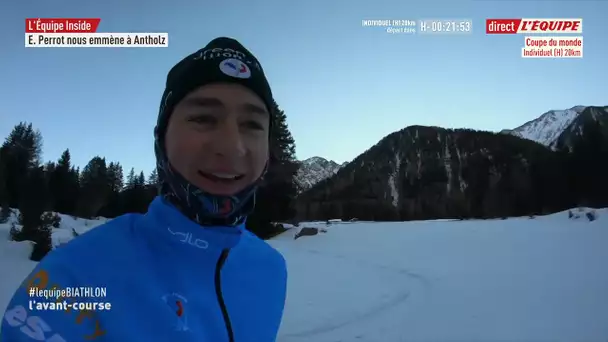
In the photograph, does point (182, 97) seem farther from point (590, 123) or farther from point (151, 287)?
point (590, 123)

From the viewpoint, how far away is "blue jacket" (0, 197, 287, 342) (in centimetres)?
82

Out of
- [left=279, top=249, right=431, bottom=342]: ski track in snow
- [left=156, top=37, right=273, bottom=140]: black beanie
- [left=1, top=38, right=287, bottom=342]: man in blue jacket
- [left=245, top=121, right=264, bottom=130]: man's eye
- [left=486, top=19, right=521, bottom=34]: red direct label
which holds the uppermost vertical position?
[left=486, top=19, right=521, bottom=34]: red direct label

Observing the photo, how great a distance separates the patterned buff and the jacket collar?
25 mm

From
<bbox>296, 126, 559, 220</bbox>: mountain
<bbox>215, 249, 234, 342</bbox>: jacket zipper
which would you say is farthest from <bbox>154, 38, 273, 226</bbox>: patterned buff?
<bbox>296, 126, 559, 220</bbox>: mountain

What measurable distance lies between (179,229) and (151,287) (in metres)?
0.19

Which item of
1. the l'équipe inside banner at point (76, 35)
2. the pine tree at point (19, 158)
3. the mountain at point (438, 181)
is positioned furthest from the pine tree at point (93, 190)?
the mountain at point (438, 181)

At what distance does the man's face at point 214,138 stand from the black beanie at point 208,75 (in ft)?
0.10

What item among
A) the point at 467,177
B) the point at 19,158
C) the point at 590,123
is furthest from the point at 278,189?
the point at 467,177

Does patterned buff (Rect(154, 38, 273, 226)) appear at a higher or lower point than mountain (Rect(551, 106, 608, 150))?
lower

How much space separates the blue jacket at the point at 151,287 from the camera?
0.82 meters

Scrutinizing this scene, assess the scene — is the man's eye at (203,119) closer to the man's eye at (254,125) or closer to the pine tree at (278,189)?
the man's eye at (254,125)

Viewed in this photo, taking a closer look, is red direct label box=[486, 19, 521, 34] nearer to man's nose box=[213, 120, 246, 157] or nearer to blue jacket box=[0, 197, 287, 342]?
man's nose box=[213, 120, 246, 157]

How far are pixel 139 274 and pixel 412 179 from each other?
209 feet

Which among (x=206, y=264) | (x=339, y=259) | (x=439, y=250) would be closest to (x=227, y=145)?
(x=206, y=264)
